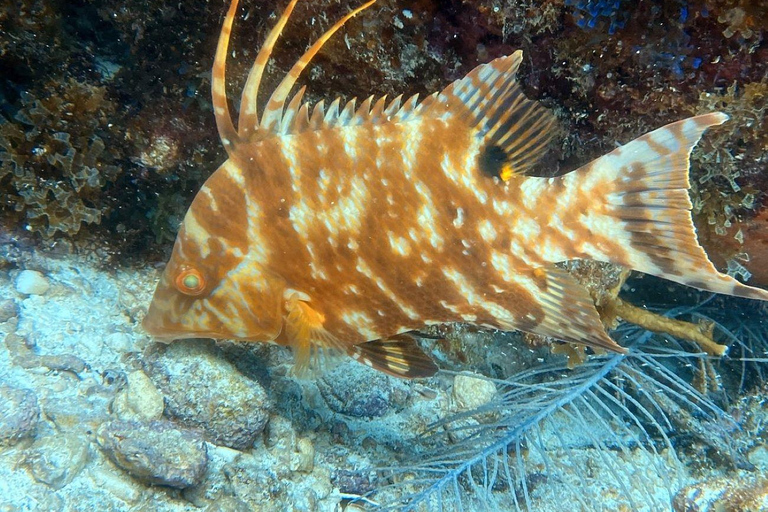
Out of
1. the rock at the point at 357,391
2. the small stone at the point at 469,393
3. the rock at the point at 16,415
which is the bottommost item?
the rock at the point at 16,415

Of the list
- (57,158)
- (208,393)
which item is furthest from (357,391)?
(57,158)

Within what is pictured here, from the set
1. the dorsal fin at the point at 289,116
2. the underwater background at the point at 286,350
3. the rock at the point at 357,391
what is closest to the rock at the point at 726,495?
the underwater background at the point at 286,350

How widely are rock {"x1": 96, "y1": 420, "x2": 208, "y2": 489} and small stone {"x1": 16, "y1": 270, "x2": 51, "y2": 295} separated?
56.2 inches

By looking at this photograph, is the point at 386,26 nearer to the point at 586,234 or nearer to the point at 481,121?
the point at 481,121

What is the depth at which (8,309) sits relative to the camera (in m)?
3.42

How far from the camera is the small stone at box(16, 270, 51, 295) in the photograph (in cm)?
366

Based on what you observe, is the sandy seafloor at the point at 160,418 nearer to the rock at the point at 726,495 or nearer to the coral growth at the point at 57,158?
the rock at the point at 726,495

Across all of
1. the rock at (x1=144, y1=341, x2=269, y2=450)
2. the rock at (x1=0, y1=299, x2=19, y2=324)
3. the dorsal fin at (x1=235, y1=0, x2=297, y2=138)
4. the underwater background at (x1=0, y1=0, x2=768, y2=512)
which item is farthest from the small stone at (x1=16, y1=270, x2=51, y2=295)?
the dorsal fin at (x1=235, y1=0, x2=297, y2=138)

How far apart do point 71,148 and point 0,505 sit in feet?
8.77

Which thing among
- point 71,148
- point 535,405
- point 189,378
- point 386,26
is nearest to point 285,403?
point 189,378

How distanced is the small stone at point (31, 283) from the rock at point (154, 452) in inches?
56.2

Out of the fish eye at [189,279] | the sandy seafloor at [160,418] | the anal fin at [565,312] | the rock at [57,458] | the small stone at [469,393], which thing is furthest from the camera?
the small stone at [469,393]

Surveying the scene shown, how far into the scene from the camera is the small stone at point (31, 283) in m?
3.66

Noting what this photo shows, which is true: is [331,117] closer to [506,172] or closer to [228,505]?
[506,172]
